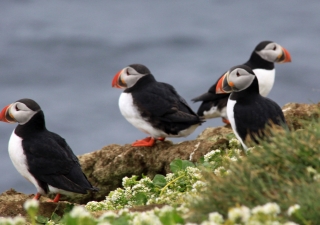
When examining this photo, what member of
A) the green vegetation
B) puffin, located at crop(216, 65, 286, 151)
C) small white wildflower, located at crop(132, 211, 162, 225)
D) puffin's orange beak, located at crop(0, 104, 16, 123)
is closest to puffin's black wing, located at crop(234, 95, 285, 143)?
puffin, located at crop(216, 65, 286, 151)

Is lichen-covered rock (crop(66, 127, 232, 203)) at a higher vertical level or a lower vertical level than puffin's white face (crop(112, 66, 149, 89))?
lower

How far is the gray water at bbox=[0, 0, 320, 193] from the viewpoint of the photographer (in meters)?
17.2

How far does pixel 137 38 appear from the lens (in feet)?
69.3

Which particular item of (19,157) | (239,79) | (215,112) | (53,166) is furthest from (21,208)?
(215,112)

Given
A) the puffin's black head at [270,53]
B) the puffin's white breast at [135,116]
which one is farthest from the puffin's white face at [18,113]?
the puffin's black head at [270,53]

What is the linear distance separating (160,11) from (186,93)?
5.95m

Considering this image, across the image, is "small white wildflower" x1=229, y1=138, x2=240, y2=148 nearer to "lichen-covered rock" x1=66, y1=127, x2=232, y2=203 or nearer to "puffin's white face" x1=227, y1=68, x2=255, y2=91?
"lichen-covered rock" x1=66, y1=127, x2=232, y2=203

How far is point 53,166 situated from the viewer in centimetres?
721

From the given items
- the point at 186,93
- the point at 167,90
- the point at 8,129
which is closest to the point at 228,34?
the point at 186,93

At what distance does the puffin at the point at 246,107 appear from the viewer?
23.8ft

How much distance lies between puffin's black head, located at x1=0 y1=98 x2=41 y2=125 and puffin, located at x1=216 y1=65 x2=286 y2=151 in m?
2.02

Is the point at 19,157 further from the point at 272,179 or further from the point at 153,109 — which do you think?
the point at 272,179

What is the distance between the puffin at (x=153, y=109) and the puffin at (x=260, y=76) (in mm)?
1408

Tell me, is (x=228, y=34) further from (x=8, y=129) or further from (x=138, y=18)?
(x=8, y=129)
